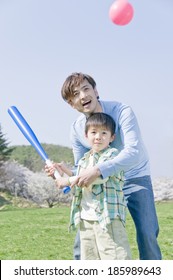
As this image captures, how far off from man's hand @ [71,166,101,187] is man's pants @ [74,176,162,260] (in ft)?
1.26

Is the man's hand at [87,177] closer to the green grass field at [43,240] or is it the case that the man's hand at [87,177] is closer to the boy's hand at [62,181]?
the boy's hand at [62,181]

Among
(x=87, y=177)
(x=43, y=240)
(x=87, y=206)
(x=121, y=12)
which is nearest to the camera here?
(x=87, y=177)

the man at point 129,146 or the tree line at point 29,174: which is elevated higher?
the tree line at point 29,174

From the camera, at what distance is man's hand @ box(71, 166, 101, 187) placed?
8.08 feet

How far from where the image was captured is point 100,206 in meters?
2.52

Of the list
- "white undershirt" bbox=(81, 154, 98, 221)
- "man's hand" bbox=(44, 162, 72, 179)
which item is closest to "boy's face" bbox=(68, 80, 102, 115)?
"man's hand" bbox=(44, 162, 72, 179)

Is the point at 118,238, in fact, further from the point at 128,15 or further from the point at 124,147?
the point at 128,15

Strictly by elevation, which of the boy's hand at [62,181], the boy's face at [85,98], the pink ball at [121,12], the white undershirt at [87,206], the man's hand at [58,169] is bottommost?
the white undershirt at [87,206]

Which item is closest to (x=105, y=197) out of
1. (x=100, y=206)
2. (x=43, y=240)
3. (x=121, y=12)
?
(x=100, y=206)

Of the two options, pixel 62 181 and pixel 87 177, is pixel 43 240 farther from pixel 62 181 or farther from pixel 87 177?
pixel 87 177

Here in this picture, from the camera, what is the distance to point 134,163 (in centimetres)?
261

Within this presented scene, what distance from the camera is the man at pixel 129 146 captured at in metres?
2.66

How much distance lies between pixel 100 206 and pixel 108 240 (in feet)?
0.53

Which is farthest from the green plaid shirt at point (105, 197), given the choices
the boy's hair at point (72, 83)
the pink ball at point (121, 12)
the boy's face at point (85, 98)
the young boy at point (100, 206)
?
the pink ball at point (121, 12)
